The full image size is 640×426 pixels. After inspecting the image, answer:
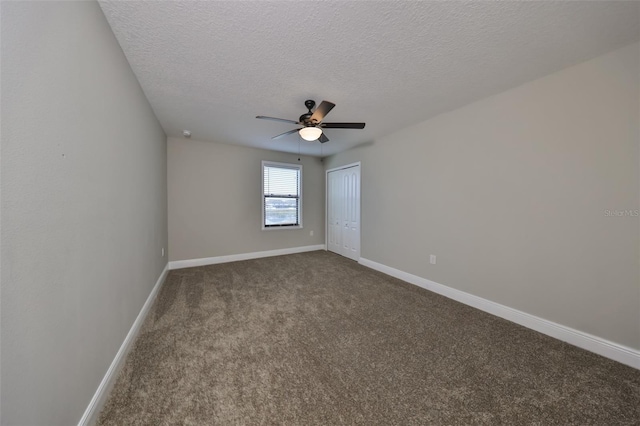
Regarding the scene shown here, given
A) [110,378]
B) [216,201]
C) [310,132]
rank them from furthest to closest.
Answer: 1. [216,201]
2. [310,132]
3. [110,378]

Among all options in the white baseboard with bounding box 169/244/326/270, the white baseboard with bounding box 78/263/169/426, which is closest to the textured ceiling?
the white baseboard with bounding box 78/263/169/426

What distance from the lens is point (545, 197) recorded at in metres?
2.13

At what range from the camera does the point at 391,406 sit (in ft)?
4.45

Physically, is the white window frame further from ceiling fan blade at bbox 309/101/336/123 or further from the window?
ceiling fan blade at bbox 309/101/336/123

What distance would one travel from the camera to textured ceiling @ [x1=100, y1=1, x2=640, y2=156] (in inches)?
55.4

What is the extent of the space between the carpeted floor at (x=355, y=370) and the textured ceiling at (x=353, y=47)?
7.89ft

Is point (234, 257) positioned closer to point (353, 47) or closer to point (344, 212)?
point (344, 212)

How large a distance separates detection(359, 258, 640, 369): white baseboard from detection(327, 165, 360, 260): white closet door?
5.56 ft

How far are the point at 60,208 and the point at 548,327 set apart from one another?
12.1 feet

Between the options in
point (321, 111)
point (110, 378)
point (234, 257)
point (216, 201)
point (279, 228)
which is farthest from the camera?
point (279, 228)

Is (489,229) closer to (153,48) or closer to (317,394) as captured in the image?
(317,394)

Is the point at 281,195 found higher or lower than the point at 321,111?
lower

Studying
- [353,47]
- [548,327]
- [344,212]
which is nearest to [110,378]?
[353,47]

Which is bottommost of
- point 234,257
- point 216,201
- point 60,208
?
point 234,257
